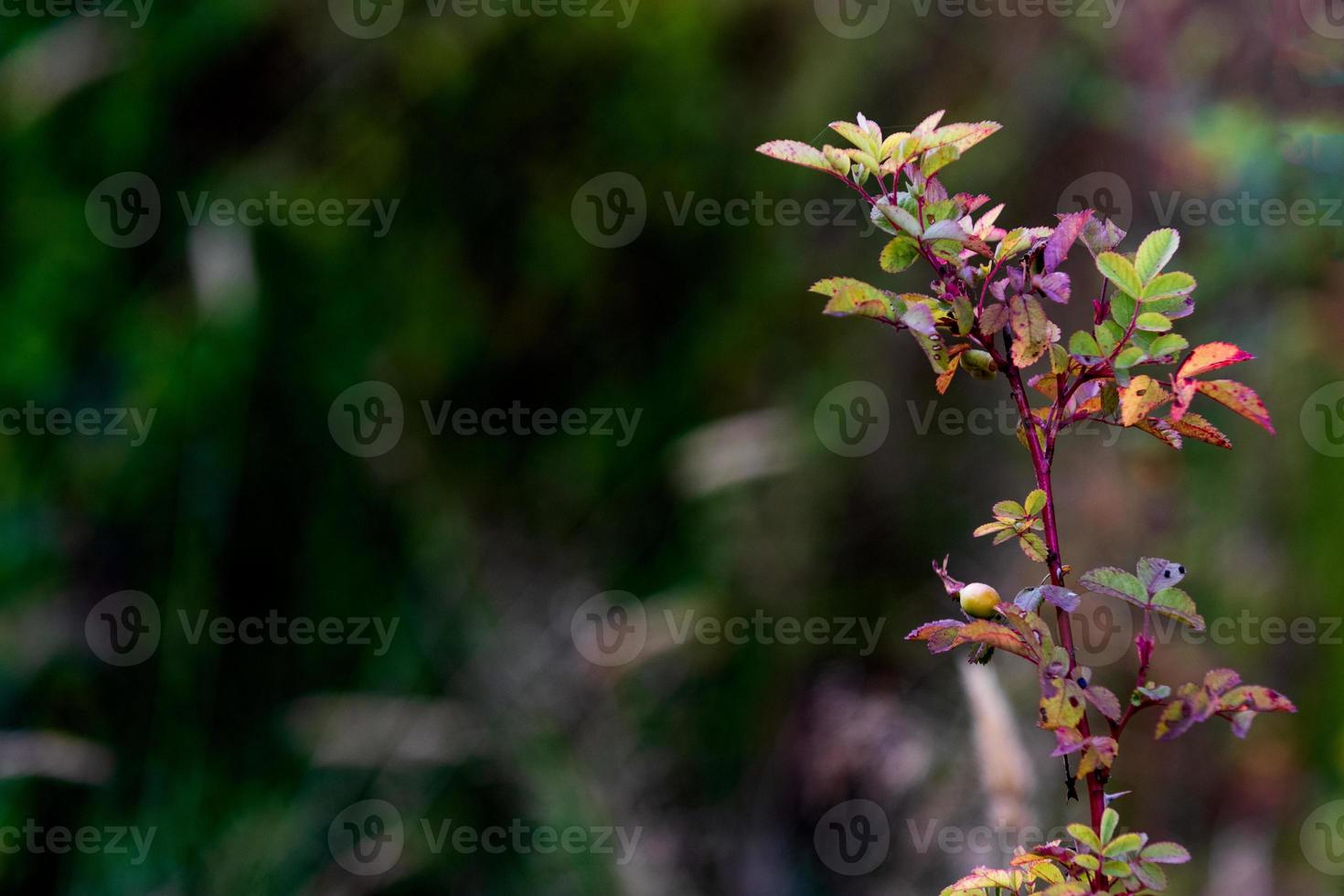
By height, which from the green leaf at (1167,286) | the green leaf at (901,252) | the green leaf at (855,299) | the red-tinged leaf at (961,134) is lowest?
the green leaf at (855,299)

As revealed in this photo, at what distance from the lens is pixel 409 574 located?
1635 mm

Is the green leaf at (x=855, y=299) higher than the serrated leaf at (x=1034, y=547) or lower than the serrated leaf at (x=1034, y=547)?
higher

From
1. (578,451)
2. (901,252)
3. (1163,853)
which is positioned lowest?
(578,451)

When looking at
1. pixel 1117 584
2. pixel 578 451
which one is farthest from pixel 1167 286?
pixel 578 451

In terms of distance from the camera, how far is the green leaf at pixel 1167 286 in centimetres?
43

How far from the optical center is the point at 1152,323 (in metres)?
0.42

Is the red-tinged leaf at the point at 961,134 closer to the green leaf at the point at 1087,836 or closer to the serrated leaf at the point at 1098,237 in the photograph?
the serrated leaf at the point at 1098,237

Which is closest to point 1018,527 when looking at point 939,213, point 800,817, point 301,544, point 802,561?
point 939,213

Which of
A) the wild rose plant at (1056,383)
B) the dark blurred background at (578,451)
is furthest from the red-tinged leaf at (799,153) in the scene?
the dark blurred background at (578,451)

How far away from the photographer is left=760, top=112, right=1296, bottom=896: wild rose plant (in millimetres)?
409

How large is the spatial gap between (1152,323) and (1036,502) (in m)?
0.08

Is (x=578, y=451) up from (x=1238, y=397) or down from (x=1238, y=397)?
down

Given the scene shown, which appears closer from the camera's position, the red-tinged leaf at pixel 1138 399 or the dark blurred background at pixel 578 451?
the red-tinged leaf at pixel 1138 399

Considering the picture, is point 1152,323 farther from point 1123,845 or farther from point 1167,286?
point 1123,845
